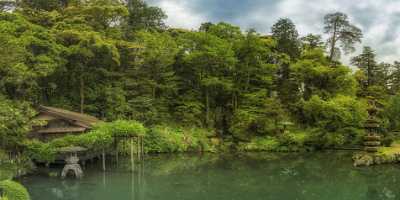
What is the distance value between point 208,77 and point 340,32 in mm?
14352

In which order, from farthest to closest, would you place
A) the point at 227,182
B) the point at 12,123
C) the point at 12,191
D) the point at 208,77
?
the point at 208,77 < the point at 12,123 < the point at 227,182 < the point at 12,191

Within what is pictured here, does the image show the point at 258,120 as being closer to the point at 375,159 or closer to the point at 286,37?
the point at 375,159

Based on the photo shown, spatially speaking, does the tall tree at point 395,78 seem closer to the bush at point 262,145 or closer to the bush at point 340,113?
the bush at point 340,113

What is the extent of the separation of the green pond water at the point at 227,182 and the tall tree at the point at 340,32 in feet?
54.9

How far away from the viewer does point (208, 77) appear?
3444cm

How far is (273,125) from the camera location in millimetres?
32219

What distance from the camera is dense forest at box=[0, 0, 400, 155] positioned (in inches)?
1116

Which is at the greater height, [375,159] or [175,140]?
[175,140]

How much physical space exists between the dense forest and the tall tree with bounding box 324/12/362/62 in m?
0.10

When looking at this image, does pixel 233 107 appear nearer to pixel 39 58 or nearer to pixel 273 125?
pixel 273 125

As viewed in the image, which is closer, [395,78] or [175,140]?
[175,140]

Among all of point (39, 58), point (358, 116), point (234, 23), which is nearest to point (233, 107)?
point (234, 23)

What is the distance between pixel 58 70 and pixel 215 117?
47.9 ft

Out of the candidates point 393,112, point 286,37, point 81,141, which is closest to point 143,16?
point 286,37
